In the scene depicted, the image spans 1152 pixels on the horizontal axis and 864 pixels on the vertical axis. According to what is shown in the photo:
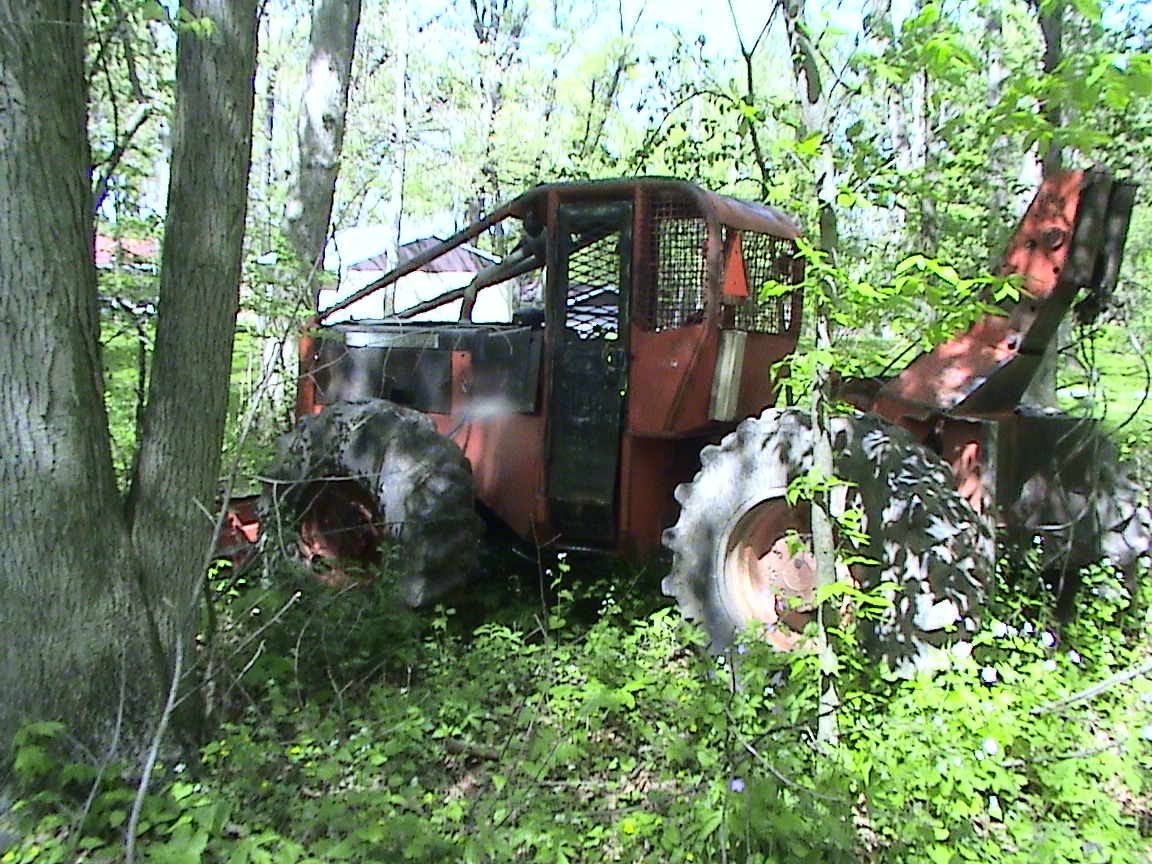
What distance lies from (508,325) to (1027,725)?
3.21 m

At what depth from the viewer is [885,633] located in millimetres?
3783

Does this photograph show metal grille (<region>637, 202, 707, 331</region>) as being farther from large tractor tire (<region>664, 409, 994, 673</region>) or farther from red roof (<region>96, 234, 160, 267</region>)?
red roof (<region>96, 234, 160, 267</region>)

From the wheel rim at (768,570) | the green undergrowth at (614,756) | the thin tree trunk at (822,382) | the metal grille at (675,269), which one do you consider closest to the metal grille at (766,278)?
the metal grille at (675,269)

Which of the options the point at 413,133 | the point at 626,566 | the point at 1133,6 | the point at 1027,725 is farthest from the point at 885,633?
the point at 413,133

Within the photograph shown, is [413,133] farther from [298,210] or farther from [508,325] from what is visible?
[508,325]

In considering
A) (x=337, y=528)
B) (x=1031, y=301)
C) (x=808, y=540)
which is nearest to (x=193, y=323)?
(x=337, y=528)

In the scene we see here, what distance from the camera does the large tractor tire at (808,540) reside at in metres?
3.73

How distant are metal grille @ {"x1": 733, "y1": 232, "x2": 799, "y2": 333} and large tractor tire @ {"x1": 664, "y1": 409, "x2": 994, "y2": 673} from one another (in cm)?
83

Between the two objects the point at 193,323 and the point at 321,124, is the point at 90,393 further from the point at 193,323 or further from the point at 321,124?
the point at 321,124

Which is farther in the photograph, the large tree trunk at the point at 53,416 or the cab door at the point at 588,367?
the cab door at the point at 588,367

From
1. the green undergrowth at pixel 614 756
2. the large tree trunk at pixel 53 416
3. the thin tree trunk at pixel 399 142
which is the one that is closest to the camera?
the green undergrowth at pixel 614 756

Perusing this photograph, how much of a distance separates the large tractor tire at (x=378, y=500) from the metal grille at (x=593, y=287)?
911 millimetres

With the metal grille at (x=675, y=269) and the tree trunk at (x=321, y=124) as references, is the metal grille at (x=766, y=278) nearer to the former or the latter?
the metal grille at (x=675, y=269)

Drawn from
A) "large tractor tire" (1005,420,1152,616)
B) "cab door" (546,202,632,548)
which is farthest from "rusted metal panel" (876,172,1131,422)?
"cab door" (546,202,632,548)
